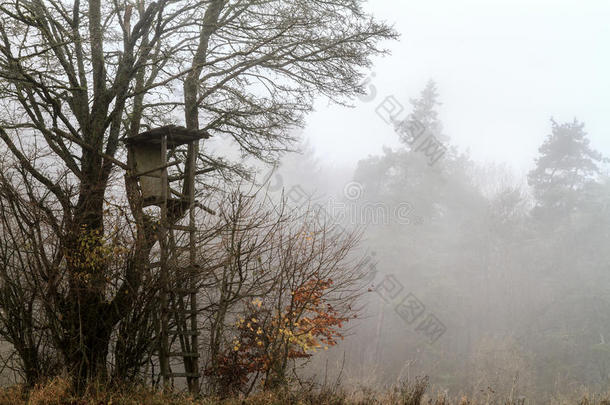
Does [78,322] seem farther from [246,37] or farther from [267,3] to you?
[267,3]


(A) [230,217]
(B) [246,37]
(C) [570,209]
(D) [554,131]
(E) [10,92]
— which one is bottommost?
(C) [570,209]

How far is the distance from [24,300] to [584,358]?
81.6ft

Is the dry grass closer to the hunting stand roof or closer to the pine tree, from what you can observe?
the hunting stand roof

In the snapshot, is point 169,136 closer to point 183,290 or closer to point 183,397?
point 183,290

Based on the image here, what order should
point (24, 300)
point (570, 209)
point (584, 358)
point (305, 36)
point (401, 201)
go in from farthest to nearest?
point (401, 201), point (570, 209), point (584, 358), point (305, 36), point (24, 300)

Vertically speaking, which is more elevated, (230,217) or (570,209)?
(230,217)

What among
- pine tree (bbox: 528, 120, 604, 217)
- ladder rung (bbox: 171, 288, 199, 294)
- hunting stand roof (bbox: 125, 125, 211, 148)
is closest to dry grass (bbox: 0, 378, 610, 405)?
ladder rung (bbox: 171, 288, 199, 294)

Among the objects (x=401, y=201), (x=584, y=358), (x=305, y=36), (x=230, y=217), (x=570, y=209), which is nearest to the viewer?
(x=230, y=217)

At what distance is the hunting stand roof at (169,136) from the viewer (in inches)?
290

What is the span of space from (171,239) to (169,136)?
1.95 meters

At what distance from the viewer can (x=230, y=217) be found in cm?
666

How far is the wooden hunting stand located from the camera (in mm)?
6461

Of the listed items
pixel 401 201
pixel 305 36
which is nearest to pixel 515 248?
pixel 401 201

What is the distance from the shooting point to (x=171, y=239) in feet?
21.1
